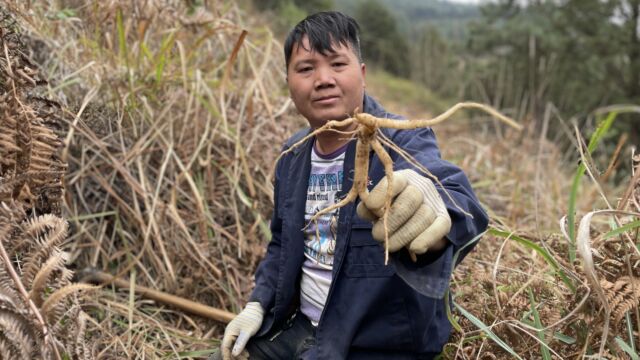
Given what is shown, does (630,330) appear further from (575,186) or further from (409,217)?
(409,217)

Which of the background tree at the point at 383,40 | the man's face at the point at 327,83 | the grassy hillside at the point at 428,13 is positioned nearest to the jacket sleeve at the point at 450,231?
the man's face at the point at 327,83

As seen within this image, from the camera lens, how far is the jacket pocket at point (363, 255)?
143 centimetres

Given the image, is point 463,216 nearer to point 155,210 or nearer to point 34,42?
point 155,210

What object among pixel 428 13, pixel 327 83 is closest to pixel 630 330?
pixel 327 83

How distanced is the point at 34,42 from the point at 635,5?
12444mm

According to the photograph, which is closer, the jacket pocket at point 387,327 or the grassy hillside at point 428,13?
the jacket pocket at point 387,327

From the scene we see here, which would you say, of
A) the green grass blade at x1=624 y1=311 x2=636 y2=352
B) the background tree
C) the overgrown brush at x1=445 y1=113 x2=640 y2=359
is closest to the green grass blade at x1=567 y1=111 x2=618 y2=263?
the overgrown brush at x1=445 y1=113 x2=640 y2=359

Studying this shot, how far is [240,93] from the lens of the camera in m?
3.05

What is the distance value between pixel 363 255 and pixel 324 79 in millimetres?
513

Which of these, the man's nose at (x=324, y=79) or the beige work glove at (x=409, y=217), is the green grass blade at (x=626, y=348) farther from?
the man's nose at (x=324, y=79)

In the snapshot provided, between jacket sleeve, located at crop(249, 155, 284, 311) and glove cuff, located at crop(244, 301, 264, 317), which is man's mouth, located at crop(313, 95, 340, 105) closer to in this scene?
jacket sleeve, located at crop(249, 155, 284, 311)

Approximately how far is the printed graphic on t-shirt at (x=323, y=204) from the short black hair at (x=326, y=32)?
0.35 metres

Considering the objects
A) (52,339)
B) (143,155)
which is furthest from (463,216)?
(143,155)

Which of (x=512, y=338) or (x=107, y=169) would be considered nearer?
(x=512, y=338)
